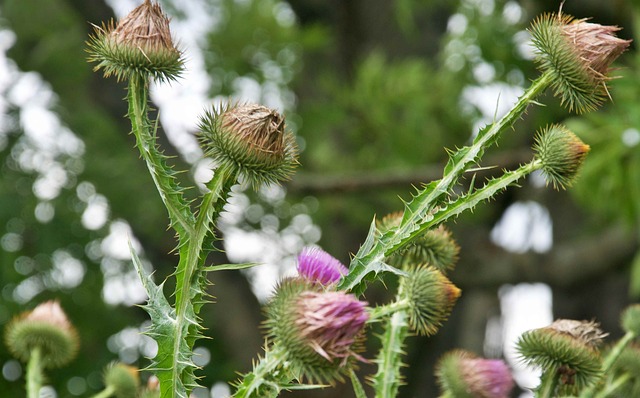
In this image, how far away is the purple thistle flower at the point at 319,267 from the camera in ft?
5.32

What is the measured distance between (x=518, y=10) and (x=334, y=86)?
1669 millimetres

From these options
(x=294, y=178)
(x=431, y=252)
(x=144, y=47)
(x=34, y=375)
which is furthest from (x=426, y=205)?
(x=294, y=178)

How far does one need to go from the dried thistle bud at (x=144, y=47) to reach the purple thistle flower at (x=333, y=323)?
0.59 metres

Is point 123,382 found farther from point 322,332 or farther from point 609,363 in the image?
point 609,363

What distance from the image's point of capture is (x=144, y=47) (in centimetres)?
171

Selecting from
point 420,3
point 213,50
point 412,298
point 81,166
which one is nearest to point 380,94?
point 420,3

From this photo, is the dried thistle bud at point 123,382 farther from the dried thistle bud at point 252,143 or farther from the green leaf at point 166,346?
the dried thistle bud at point 252,143

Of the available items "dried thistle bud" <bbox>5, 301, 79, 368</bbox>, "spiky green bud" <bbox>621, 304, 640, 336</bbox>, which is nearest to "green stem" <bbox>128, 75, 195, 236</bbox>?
"dried thistle bud" <bbox>5, 301, 79, 368</bbox>

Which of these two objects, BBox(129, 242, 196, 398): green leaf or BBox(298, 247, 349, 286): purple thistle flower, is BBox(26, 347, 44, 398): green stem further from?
BBox(298, 247, 349, 286): purple thistle flower

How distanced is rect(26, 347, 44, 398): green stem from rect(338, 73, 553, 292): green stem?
2.38ft

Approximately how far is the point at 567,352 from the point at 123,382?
954 millimetres

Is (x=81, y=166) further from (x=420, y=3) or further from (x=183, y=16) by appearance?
(x=420, y=3)

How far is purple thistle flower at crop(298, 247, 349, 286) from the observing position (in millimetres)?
1621

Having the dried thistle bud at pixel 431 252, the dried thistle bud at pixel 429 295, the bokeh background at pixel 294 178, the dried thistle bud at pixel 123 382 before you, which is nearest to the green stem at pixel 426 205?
the dried thistle bud at pixel 429 295
